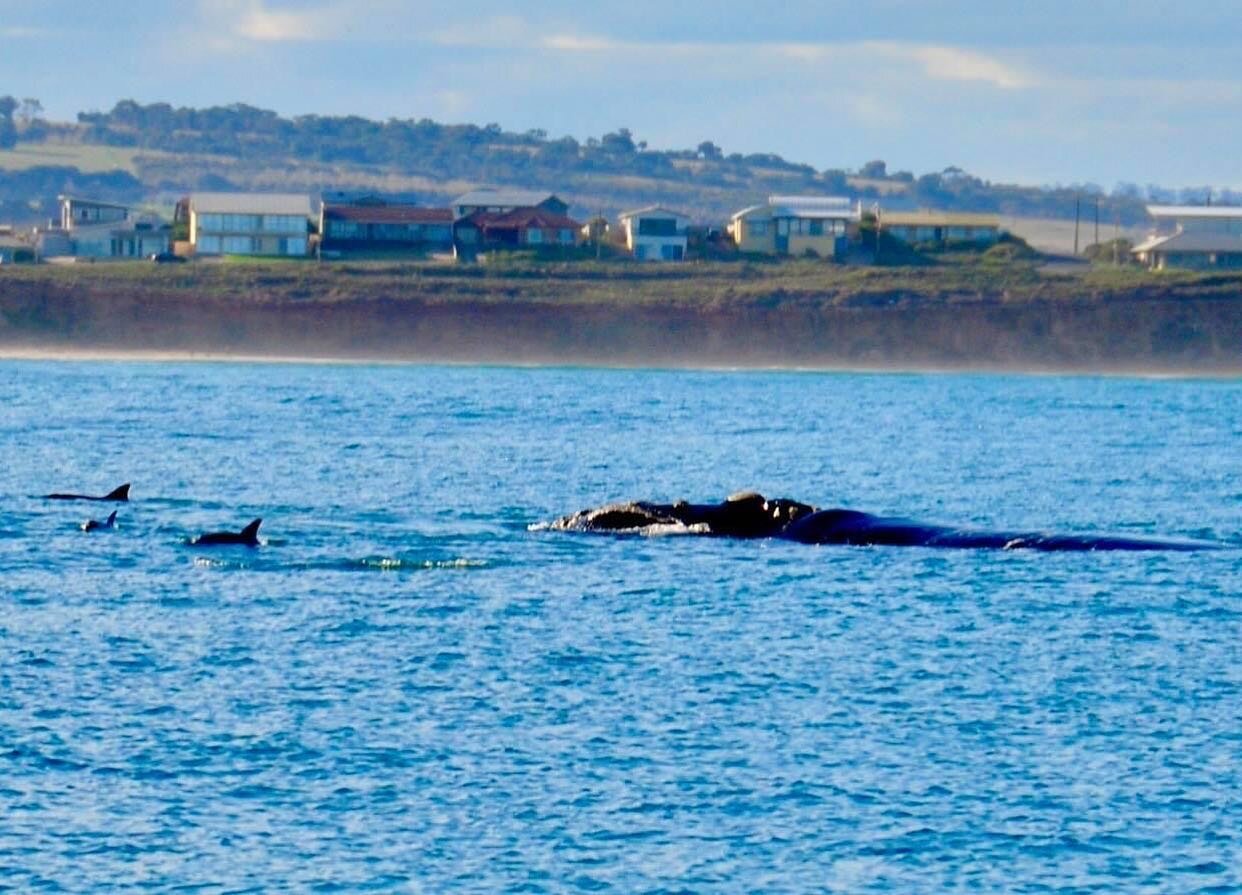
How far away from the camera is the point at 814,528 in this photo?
48.7m

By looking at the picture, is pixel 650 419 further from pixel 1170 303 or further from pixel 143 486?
pixel 1170 303

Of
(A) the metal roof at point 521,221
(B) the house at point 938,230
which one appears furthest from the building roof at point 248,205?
(B) the house at point 938,230

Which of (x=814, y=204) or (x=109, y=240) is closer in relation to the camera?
(x=109, y=240)

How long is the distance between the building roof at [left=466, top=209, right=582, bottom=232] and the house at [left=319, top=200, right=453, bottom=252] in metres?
2.95

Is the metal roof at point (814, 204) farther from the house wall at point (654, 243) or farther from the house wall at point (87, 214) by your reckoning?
the house wall at point (87, 214)

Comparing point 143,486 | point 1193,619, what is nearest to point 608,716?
point 1193,619

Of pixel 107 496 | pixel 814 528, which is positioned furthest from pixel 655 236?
pixel 814 528

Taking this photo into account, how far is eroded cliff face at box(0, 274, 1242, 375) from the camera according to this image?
458 ft

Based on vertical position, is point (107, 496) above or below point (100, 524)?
above

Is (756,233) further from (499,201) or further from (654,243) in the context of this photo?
(499,201)

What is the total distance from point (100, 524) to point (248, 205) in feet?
429

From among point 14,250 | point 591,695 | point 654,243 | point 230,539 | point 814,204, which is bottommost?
point 591,695

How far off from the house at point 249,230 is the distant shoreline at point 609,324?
23.3 meters

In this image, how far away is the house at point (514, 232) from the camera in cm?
17988
